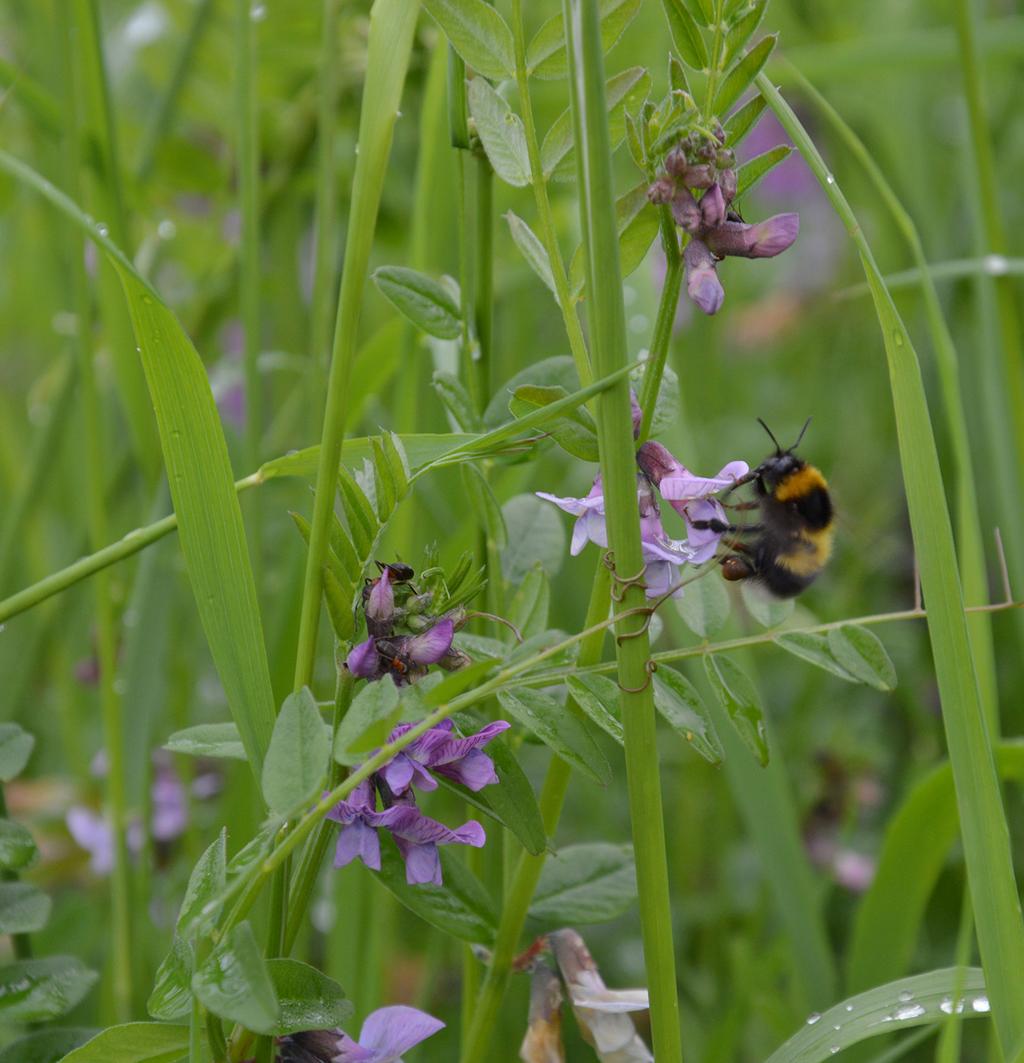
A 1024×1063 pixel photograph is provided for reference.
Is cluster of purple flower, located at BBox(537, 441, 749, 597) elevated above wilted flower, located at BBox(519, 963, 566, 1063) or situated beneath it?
elevated above

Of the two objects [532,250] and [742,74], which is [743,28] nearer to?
[742,74]

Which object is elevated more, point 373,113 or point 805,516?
point 373,113

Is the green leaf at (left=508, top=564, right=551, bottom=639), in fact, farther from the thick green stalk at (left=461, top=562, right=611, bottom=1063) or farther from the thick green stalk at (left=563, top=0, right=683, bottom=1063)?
the thick green stalk at (left=563, top=0, right=683, bottom=1063)

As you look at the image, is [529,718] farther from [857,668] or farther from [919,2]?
[919,2]

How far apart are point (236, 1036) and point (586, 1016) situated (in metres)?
0.23

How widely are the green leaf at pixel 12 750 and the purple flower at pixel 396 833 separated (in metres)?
0.24

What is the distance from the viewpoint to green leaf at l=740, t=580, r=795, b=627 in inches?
34.7

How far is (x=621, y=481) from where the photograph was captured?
61 cm

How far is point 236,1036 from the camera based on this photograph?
0.66 meters

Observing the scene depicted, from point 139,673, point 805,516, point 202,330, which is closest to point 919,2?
point 202,330

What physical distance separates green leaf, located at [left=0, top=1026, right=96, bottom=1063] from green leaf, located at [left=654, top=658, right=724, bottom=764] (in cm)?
42

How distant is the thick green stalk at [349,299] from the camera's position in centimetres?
63

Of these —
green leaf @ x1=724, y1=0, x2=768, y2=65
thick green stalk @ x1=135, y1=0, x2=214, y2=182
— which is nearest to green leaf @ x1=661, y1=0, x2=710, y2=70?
green leaf @ x1=724, y1=0, x2=768, y2=65

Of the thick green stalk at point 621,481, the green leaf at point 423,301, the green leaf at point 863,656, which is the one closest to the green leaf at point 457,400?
the green leaf at point 423,301
